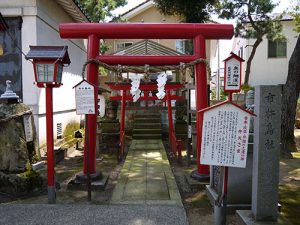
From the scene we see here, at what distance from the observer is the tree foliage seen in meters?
16.2

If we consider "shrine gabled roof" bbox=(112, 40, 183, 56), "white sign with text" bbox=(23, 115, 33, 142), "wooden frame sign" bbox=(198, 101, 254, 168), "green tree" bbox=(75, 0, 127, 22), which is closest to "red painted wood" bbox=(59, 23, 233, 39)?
"white sign with text" bbox=(23, 115, 33, 142)

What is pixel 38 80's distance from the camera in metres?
5.67

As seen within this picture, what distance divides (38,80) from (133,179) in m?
3.31

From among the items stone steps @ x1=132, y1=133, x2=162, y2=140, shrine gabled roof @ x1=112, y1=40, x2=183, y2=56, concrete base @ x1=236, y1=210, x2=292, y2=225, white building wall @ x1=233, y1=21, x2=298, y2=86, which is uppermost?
white building wall @ x1=233, y1=21, x2=298, y2=86

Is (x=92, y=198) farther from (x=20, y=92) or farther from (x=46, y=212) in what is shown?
(x=20, y=92)

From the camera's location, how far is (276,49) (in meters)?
22.6

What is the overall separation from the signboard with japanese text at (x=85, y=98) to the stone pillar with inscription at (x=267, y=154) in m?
2.88

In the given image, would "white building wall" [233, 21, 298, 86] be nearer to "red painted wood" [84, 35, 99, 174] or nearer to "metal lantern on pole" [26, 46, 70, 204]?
"red painted wood" [84, 35, 99, 174]

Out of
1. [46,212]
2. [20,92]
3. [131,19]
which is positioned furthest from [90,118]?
[131,19]

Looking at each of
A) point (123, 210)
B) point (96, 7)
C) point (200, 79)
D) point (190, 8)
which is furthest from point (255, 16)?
point (123, 210)

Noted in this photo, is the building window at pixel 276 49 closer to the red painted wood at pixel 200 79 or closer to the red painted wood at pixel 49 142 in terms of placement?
the red painted wood at pixel 200 79

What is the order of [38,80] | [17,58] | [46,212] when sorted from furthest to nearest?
[17,58]
[38,80]
[46,212]

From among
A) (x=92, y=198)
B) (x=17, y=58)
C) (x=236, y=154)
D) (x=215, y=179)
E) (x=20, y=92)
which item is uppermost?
(x=17, y=58)

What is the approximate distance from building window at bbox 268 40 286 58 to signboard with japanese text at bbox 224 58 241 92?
1856 centimetres
